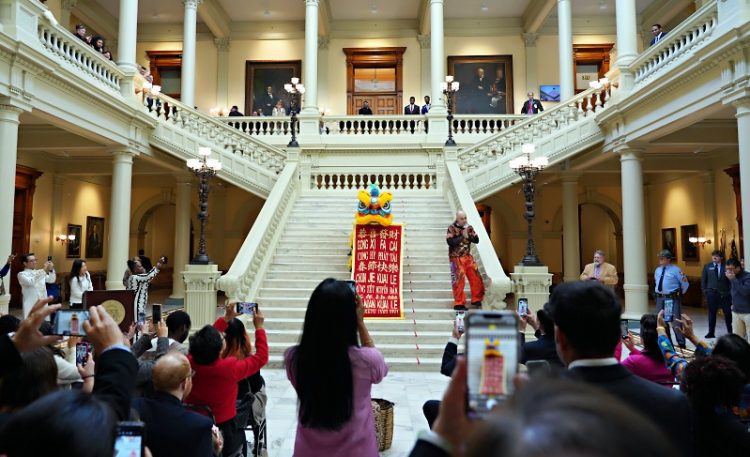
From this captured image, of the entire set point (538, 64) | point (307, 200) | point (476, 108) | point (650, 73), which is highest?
point (538, 64)

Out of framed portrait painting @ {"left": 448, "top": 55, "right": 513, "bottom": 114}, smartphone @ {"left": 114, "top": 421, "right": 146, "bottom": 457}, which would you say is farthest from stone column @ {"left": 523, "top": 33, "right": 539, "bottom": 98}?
smartphone @ {"left": 114, "top": 421, "right": 146, "bottom": 457}

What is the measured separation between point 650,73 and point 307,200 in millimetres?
9010

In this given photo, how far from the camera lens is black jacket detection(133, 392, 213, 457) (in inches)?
89.9

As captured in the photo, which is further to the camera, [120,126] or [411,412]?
[120,126]

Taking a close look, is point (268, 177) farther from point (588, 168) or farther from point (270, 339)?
point (588, 168)

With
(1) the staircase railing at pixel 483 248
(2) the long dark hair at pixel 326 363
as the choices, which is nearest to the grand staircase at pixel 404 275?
(1) the staircase railing at pixel 483 248

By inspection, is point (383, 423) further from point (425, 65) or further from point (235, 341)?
point (425, 65)

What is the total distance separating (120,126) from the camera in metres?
12.6

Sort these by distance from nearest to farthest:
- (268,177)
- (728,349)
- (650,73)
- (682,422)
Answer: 1. (682,422)
2. (728,349)
3. (650,73)
4. (268,177)

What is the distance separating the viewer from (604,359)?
1854 mm

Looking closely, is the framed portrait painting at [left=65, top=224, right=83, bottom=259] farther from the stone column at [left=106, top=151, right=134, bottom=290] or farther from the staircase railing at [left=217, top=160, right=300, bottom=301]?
the staircase railing at [left=217, top=160, right=300, bottom=301]

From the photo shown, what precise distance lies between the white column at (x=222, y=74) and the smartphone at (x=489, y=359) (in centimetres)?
2297

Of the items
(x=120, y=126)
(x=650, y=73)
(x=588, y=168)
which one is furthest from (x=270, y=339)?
(x=588, y=168)

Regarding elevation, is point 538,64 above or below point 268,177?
above
